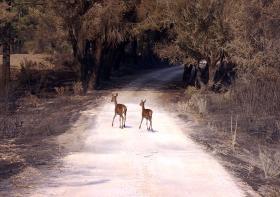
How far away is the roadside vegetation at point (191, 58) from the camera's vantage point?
2162cm

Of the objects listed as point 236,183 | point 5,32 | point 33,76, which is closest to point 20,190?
point 236,183

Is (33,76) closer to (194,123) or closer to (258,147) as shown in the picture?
(194,123)

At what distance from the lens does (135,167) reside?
14812 mm

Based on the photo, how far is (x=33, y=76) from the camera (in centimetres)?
4259

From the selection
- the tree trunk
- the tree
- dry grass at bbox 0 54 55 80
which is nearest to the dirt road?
the tree trunk

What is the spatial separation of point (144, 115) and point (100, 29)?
16532 millimetres

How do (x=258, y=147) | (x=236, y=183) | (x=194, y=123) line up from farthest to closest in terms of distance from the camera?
(x=194, y=123) < (x=258, y=147) < (x=236, y=183)

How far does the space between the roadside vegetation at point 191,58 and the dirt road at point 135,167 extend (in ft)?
3.48

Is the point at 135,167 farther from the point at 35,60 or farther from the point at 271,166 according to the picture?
the point at 35,60

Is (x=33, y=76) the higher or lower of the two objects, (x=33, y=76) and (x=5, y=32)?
the lower

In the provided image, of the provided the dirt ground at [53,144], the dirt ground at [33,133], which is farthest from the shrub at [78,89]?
the dirt ground at [53,144]

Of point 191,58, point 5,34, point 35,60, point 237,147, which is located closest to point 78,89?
point 5,34

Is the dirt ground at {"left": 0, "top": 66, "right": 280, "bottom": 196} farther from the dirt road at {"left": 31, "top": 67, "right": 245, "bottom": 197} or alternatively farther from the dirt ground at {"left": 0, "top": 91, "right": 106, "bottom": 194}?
the dirt road at {"left": 31, "top": 67, "right": 245, "bottom": 197}

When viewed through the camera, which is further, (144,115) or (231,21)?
(231,21)
